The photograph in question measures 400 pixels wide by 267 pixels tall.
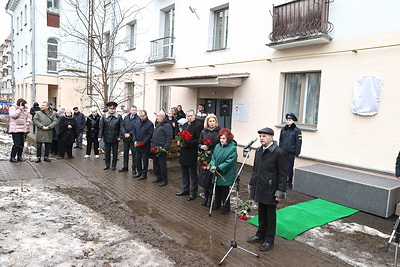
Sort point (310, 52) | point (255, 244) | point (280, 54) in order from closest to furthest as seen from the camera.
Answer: point (255, 244)
point (310, 52)
point (280, 54)

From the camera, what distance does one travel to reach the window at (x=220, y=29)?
11.3 m

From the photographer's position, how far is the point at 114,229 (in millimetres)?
4770

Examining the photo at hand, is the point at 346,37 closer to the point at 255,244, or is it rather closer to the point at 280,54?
the point at 280,54

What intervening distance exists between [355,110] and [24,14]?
29363 mm

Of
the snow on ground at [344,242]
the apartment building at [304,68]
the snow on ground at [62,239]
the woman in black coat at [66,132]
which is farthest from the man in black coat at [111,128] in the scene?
the snow on ground at [344,242]

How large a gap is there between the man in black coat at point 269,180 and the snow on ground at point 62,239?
1.52 meters

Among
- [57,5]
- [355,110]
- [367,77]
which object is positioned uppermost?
[57,5]

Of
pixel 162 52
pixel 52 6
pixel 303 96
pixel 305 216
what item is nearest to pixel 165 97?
pixel 162 52

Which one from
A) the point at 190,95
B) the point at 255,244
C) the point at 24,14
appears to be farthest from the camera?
the point at 24,14

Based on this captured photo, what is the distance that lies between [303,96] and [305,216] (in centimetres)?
427

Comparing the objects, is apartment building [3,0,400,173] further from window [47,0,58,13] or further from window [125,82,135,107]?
window [47,0,58,13]

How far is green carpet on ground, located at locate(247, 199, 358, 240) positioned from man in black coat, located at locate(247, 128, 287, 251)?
0.67 metres

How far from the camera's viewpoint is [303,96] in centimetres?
897

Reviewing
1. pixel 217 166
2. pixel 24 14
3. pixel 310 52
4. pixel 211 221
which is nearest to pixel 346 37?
pixel 310 52
